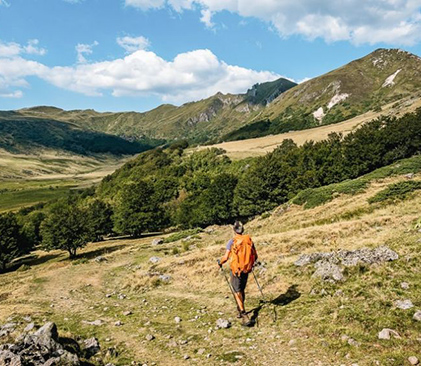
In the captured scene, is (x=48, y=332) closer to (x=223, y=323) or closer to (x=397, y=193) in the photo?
(x=223, y=323)

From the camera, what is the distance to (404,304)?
10.2 meters

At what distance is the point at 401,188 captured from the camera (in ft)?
105

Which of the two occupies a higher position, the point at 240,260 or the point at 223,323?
the point at 240,260

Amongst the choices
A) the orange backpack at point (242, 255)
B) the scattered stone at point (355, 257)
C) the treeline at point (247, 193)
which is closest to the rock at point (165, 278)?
the scattered stone at point (355, 257)

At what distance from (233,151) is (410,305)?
139924 mm

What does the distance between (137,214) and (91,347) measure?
230ft

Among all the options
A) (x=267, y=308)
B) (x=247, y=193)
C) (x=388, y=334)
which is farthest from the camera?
(x=247, y=193)

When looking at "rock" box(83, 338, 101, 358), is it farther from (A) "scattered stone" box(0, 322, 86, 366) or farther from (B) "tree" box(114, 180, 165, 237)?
(B) "tree" box(114, 180, 165, 237)

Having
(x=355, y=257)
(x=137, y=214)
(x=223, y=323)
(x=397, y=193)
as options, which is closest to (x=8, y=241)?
(x=137, y=214)

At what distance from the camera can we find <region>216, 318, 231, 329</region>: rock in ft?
37.6

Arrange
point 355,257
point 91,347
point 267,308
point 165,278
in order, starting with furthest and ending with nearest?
point 165,278, point 355,257, point 267,308, point 91,347

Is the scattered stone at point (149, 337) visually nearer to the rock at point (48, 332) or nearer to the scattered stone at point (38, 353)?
the scattered stone at point (38, 353)

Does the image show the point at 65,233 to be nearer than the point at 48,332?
No

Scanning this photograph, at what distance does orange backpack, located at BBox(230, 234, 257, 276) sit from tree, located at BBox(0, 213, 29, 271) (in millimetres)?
63327
